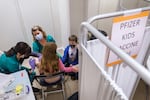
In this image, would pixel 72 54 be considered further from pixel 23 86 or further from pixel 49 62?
pixel 23 86

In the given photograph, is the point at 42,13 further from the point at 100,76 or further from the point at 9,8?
the point at 100,76

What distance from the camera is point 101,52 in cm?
109

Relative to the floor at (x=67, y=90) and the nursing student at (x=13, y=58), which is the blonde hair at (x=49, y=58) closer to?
the nursing student at (x=13, y=58)

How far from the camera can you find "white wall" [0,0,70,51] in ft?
7.86

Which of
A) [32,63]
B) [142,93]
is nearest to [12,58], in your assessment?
[32,63]

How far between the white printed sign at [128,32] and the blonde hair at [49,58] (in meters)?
0.87

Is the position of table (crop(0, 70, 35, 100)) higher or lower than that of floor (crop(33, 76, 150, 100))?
higher

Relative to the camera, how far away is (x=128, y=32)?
0.92 m

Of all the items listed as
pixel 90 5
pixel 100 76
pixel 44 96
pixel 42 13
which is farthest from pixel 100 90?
pixel 42 13

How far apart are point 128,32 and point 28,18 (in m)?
2.00

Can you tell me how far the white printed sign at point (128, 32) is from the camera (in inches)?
34.3

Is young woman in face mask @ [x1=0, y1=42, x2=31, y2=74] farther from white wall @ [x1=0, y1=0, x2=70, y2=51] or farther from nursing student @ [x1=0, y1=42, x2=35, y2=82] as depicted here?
white wall @ [x1=0, y1=0, x2=70, y2=51]

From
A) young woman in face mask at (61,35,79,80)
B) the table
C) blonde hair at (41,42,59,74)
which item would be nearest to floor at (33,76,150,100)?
young woman in face mask at (61,35,79,80)

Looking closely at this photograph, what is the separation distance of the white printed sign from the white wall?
179 centimetres
